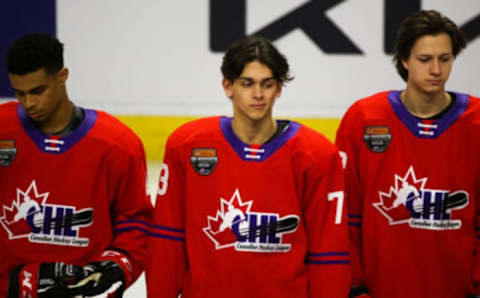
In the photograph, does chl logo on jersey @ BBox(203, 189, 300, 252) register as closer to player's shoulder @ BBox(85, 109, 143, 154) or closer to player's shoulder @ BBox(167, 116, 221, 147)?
player's shoulder @ BBox(167, 116, 221, 147)

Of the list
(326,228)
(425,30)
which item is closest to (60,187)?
(326,228)

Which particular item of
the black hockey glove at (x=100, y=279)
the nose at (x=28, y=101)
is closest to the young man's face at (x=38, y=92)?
the nose at (x=28, y=101)

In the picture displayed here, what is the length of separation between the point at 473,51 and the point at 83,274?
15.6ft

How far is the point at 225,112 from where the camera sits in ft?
22.5

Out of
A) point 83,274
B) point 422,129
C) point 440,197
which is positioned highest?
point 422,129

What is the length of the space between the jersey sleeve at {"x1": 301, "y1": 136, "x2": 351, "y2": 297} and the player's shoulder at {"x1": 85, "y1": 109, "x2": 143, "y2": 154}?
552mm

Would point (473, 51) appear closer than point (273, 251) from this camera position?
No

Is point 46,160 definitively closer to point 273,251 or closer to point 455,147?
point 273,251

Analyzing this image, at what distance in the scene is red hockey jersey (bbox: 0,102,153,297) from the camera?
2.71 m

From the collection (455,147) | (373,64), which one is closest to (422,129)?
(455,147)

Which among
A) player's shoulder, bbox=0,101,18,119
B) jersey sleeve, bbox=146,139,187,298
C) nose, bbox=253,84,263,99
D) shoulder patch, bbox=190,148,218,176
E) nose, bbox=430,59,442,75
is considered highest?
nose, bbox=430,59,442,75

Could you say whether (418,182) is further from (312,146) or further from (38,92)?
(38,92)

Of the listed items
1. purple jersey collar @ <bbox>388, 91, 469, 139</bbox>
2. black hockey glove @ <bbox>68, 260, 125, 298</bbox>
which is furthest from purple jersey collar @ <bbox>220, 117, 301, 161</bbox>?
black hockey glove @ <bbox>68, 260, 125, 298</bbox>

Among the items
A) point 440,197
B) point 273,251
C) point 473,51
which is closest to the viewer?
point 273,251
